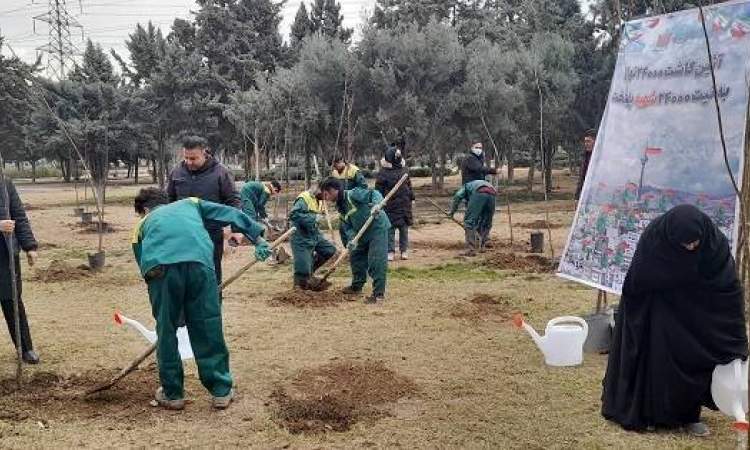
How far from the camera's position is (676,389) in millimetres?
3562

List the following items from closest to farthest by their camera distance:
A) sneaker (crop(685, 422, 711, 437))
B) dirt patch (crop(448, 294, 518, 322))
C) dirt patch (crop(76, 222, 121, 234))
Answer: sneaker (crop(685, 422, 711, 437)), dirt patch (crop(448, 294, 518, 322)), dirt patch (crop(76, 222, 121, 234))

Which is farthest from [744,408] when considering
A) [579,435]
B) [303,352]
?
[303,352]

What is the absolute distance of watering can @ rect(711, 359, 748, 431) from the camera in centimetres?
333

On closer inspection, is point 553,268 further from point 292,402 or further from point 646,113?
point 292,402

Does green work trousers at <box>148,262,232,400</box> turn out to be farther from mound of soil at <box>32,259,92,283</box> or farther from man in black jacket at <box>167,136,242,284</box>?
mound of soil at <box>32,259,92,283</box>

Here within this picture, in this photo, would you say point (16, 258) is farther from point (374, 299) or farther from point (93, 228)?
point (93, 228)

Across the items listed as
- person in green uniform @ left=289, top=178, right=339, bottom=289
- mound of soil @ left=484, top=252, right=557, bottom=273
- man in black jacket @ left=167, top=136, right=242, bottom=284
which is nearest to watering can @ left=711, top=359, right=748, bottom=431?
man in black jacket @ left=167, top=136, right=242, bottom=284

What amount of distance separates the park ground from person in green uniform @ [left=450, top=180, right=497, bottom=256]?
1422 mm

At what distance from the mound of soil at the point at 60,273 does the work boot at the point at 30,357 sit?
3564 millimetres

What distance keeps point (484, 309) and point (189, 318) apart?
328 cm

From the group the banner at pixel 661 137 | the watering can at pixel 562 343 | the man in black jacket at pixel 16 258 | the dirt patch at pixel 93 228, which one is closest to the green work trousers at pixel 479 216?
the banner at pixel 661 137

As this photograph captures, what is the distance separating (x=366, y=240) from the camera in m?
7.03

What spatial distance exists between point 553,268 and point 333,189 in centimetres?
314

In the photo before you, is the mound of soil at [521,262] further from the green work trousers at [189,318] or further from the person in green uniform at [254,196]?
the green work trousers at [189,318]
